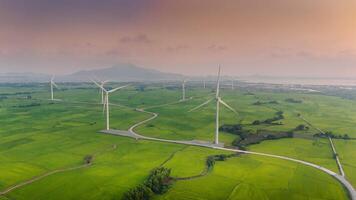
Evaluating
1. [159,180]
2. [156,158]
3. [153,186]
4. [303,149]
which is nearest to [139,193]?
[153,186]

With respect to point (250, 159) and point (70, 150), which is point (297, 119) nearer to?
point (250, 159)

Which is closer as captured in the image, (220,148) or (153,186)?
(153,186)

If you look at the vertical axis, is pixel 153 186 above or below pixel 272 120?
below

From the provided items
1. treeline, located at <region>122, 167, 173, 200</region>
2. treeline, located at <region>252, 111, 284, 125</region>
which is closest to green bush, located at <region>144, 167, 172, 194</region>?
treeline, located at <region>122, 167, 173, 200</region>

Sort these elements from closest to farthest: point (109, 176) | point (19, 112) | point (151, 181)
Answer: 1. point (151, 181)
2. point (109, 176)
3. point (19, 112)

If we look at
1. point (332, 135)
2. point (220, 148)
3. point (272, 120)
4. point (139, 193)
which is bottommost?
point (220, 148)

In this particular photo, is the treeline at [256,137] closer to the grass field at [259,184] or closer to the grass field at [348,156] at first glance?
the grass field at [348,156]

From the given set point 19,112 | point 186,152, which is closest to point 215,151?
point 186,152

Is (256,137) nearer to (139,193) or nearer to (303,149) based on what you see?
(303,149)
